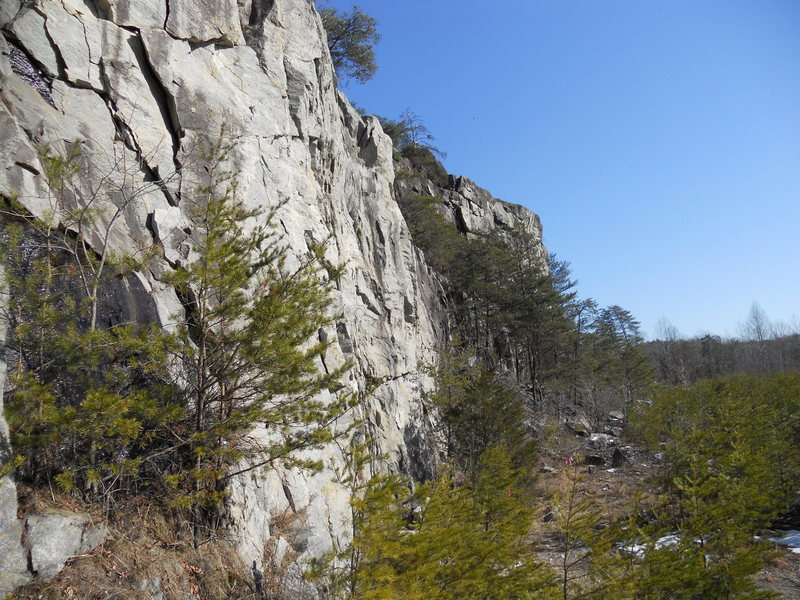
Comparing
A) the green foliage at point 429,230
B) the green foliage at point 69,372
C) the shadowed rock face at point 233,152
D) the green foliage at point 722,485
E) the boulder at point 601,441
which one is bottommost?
the boulder at point 601,441

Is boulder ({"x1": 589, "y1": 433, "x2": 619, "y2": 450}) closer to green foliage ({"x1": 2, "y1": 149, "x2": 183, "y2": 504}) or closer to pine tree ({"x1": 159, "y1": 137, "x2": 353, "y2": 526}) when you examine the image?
pine tree ({"x1": 159, "y1": 137, "x2": 353, "y2": 526})

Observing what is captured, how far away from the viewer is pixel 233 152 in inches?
363

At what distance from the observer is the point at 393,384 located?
13391mm

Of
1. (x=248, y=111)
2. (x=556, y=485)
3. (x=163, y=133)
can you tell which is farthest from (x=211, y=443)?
(x=556, y=485)

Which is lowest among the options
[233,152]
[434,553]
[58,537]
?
[434,553]

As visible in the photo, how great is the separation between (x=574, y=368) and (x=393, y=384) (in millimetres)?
17980

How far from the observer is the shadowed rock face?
5965mm

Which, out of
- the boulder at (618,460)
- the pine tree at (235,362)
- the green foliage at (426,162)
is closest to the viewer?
the pine tree at (235,362)

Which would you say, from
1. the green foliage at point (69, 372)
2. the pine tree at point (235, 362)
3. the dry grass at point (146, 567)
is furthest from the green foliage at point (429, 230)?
the dry grass at point (146, 567)

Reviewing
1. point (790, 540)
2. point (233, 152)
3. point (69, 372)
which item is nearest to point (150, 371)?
point (69, 372)

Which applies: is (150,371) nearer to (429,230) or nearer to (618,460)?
(618,460)

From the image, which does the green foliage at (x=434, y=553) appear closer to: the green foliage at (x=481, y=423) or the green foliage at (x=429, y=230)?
the green foliage at (x=481, y=423)

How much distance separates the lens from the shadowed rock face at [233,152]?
19.6 feet

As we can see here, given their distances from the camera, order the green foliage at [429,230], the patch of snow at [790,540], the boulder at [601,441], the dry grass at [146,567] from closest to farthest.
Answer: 1. the dry grass at [146,567]
2. the patch of snow at [790,540]
3. the boulder at [601,441]
4. the green foliage at [429,230]
